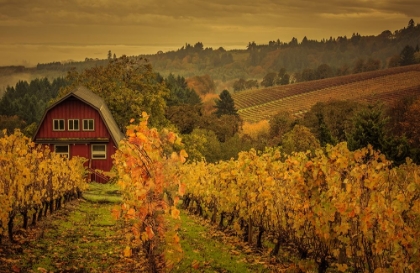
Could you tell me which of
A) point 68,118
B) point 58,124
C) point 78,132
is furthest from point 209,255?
point 58,124

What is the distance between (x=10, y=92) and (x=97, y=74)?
13903cm

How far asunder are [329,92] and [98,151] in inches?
4046

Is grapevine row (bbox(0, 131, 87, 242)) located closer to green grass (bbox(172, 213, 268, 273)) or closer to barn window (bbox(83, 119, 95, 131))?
green grass (bbox(172, 213, 268, 273))

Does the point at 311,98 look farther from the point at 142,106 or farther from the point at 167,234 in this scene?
the point at 167,234

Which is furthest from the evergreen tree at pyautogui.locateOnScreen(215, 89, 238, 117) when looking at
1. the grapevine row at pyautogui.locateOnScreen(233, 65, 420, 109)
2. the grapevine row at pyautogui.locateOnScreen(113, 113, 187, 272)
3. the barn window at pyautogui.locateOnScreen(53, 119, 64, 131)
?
the grapevine row at pyautogui.locateOnScreen(113, 113, 187, 272)

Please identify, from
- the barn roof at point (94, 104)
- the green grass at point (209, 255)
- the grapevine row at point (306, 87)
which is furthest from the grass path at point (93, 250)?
the grapevine row at point (306, 87)

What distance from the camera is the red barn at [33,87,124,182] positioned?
159ft

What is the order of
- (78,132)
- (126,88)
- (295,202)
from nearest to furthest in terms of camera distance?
(295,202)
(78,132)
(126,88)

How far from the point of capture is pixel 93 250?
16.2 meters

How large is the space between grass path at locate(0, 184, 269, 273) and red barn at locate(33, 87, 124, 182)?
25670 millimetres

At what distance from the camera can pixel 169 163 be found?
9.77m

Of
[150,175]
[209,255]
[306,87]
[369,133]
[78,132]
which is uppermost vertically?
[306,87]

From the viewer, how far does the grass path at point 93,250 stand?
1393cm

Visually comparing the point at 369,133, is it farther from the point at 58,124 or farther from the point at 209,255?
the point at 209,255
